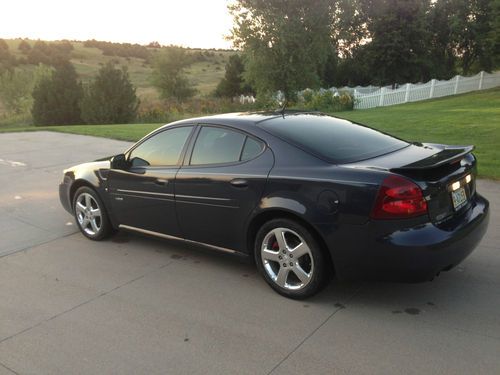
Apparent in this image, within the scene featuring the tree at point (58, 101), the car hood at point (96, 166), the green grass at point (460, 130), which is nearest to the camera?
the car hood at point (96, 166)

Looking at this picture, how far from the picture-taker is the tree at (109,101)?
26531 mm

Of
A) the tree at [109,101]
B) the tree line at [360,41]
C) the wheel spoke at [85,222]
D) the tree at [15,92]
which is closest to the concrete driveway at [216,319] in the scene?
the wheel spoke at [85,222]

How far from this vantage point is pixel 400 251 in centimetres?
329

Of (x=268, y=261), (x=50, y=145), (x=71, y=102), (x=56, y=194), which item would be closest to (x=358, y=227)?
(x=268, y=261)

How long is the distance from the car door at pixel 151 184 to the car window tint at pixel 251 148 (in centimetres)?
75

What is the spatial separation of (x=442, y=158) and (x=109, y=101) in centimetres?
2512

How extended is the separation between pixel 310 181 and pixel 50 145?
39.3 ft

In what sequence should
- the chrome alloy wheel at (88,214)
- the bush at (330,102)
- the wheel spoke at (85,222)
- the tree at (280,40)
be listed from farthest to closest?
the tree at (280,40), the bush at (330,102), the wheel spoke at (85,222), the chrome alloy wheel at (88,214)

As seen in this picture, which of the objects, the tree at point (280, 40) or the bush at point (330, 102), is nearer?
the bush at point (330, 102)

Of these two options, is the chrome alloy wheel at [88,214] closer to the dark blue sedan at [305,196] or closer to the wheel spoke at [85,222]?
the wheel spoke at [85,222]

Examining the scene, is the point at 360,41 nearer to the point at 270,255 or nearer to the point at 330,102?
the point at 330,102

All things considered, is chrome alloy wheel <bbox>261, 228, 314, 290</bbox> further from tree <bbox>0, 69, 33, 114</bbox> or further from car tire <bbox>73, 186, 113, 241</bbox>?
tree <bbox>0, 69, 33, 114</bbox>


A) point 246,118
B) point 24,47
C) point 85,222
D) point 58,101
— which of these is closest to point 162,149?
point 246,118

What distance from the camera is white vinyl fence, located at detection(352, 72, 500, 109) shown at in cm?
2625
